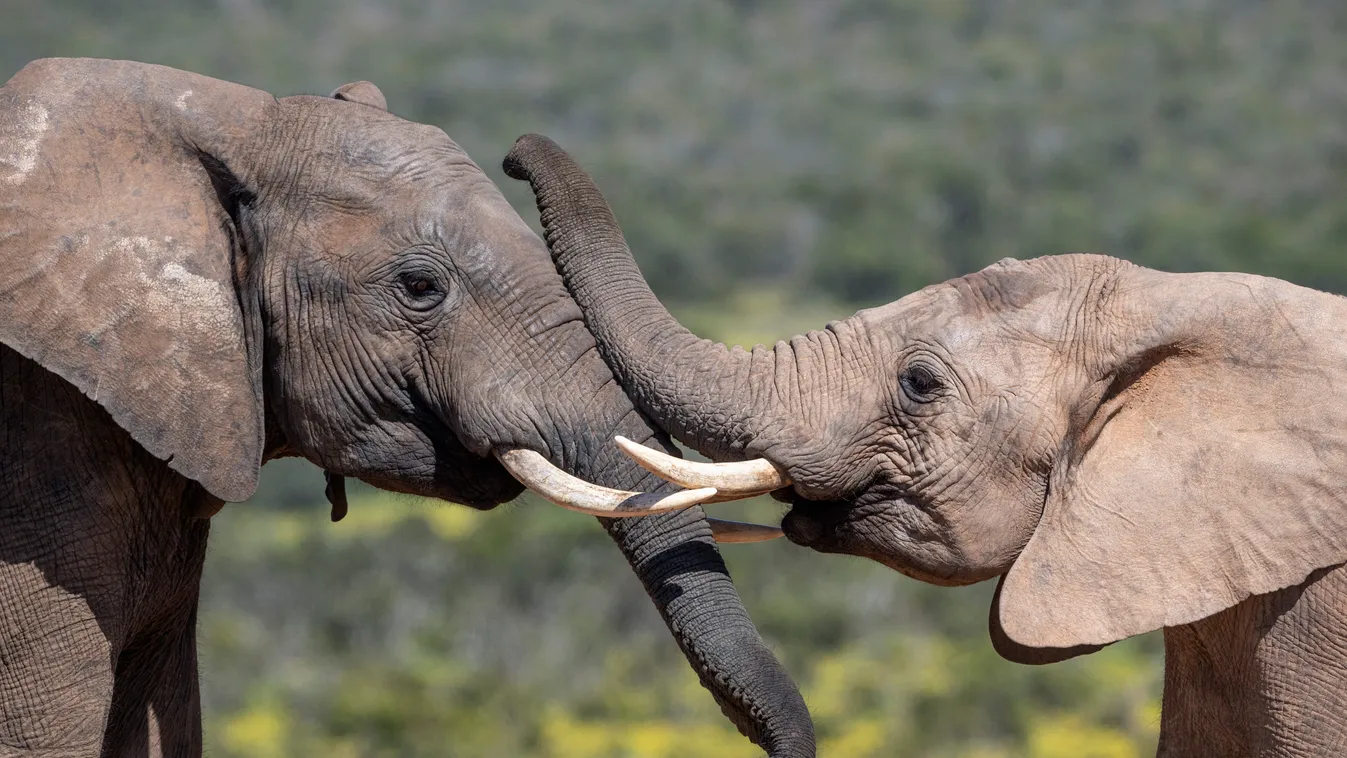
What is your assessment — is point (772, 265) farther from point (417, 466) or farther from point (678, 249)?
point (417, 466)

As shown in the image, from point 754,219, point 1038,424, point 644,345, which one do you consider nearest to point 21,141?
point 644,345

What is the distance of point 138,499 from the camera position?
4555mm

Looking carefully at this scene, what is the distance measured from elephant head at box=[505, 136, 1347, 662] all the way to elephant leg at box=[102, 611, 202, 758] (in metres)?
1.46

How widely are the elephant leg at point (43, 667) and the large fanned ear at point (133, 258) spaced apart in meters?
0.42

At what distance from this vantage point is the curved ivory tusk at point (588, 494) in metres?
4.46

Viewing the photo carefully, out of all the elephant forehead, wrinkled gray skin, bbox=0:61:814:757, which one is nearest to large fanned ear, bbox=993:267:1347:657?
wrinkled gray skin, bbox=0:61:814:757

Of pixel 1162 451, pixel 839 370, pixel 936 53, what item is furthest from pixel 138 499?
pixel 936 53

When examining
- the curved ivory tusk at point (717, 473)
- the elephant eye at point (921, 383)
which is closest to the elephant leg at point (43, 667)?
the curved ivory tusk at point (717, 473)

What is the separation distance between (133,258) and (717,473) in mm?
1462

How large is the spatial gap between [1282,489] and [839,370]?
1.10m

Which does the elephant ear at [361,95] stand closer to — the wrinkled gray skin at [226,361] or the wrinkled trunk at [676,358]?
the wrinkled gray skin at [226,361]

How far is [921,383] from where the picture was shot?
15.2 feet

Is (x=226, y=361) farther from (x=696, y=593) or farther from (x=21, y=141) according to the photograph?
(x=696, y=593)

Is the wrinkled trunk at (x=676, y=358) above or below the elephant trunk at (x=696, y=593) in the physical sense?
above
